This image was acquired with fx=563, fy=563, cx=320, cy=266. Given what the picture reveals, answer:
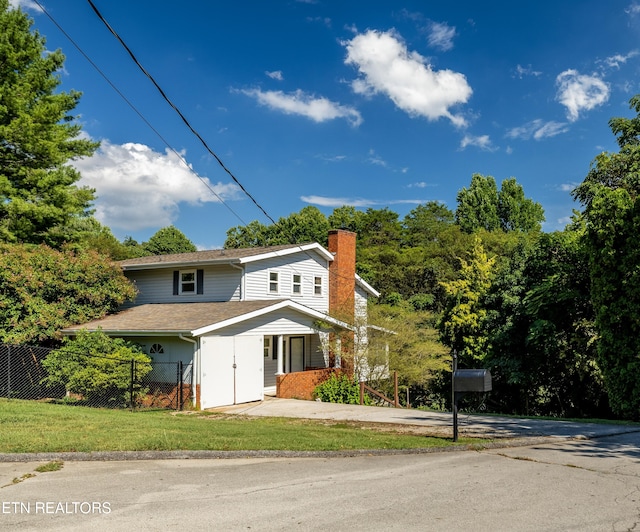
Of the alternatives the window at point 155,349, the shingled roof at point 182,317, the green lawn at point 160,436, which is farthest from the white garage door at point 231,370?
the green lawn at point 160,436

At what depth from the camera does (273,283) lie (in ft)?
86.0

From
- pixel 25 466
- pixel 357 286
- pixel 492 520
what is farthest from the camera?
pixel 357 286

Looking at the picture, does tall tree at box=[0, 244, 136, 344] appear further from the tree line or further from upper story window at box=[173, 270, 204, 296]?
upper story window at box=[173, 270, 204, 296]

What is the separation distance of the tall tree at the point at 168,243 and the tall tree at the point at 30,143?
139 ft

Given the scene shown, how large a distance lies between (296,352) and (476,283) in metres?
10.8

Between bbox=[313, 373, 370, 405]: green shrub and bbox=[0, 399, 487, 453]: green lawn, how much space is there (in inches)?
371

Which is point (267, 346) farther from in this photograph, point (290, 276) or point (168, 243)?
point (168, 243)

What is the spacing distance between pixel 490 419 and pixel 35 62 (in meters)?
25.5

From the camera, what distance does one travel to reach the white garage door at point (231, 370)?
19.0 metres

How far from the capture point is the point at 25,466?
8242mm

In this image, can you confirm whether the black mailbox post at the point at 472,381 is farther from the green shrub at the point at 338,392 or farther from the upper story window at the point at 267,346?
the upper story window at the point at 267,346

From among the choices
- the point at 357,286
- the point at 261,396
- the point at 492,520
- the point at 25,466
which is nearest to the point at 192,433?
the point at 25,466

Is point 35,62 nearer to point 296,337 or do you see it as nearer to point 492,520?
point 296,337

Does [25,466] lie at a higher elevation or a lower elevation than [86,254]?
lower
